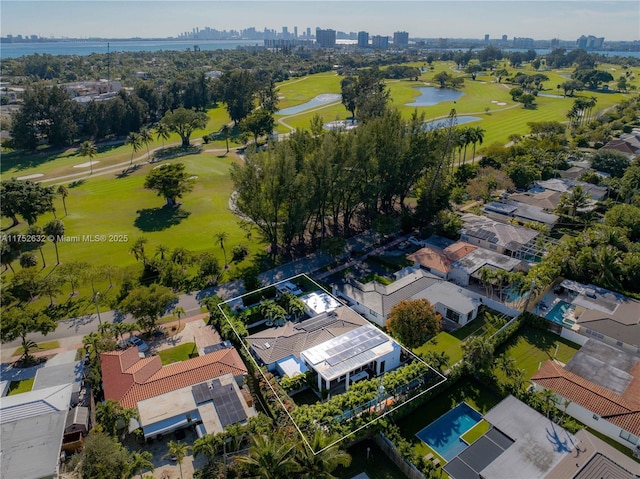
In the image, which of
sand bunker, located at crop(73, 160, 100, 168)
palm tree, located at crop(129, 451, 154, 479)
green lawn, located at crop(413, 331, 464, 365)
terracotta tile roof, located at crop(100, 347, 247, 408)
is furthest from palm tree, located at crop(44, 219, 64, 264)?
green lawn, located at crop(413, 331, 464, 365)

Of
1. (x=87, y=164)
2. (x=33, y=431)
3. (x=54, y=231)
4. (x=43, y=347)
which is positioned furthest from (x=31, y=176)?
(x=33, y=431)

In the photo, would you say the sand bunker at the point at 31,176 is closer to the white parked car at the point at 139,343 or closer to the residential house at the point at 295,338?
the white parked car at the point at 139,343

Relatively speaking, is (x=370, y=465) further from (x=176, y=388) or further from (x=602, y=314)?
(x=602, y=314)

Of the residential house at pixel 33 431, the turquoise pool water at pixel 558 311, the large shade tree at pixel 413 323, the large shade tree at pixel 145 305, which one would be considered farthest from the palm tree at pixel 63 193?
the turquoise pool water at pixel 558 311

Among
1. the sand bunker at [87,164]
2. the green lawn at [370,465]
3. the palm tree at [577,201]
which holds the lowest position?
the green lawn at [370,465]

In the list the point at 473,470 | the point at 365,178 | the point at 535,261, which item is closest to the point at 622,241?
the point at 535,261
